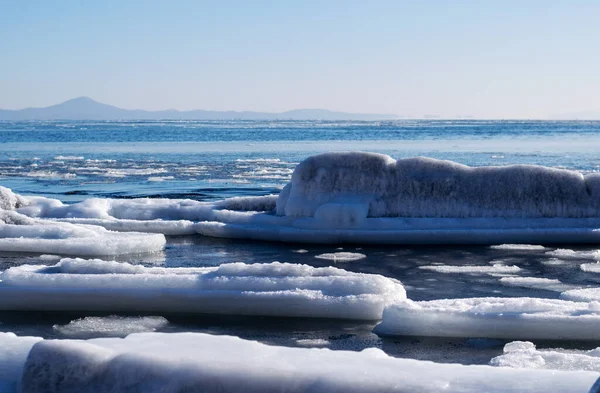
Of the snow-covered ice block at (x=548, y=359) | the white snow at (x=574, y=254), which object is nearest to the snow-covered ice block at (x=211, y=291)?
the snow-covered ice block at (x=548, y=359)

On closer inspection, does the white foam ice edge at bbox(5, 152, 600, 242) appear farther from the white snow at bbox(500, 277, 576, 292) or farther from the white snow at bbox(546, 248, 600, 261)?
the white snow at bbox(500, 277, 576, 292)

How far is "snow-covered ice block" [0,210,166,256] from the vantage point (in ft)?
37.8

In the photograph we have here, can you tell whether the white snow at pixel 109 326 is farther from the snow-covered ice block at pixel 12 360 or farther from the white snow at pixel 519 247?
the white snow at pixel 519 247

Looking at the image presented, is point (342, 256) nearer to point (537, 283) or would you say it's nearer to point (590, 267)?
point (537, 283)

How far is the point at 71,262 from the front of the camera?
875 centimetres

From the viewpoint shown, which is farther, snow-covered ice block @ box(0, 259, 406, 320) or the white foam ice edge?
the white foam ice edge

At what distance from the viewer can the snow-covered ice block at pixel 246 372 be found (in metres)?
4.24

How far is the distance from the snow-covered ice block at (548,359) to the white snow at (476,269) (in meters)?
3.66

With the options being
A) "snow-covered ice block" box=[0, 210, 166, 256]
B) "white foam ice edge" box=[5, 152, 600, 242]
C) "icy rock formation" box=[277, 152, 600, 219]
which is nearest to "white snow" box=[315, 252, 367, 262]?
"white foam ice edge" box=[5, 152, 600, 242]

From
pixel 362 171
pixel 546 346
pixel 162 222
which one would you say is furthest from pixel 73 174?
pixel 546 346

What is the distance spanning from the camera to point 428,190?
13.1 m

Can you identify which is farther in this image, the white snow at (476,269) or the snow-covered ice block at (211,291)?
the white snow at (476,269)

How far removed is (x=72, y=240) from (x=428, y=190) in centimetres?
522

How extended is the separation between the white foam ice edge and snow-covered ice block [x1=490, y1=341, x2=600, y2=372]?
608 centimetres
